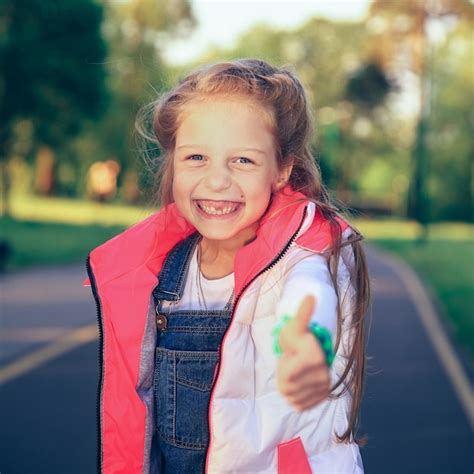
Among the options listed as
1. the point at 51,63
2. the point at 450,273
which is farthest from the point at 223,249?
the point at 51,63

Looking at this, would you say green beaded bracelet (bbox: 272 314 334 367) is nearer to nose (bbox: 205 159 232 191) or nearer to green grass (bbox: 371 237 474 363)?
nose (bbox: 205 159 232 191)

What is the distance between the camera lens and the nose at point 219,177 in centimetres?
214

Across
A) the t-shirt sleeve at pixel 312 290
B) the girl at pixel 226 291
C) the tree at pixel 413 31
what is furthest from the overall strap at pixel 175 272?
the tree at pixel 413 31

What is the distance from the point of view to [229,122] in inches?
84.6

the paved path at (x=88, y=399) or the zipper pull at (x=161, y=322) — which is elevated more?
the zipper pull at (x=161, y=322)

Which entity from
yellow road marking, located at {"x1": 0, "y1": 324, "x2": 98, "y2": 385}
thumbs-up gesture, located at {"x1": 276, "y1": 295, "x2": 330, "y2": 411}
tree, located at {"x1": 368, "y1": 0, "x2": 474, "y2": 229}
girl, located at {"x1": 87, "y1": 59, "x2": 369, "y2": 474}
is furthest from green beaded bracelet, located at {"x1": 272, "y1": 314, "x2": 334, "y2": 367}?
tree, located at {"x1": 368, "y1": 0, "x2": 474, "y2": 229}

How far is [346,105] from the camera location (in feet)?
194

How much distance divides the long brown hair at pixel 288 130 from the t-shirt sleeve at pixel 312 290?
0.16ft

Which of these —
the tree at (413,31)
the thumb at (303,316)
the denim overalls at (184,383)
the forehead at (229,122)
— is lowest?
the denim overalls at (184,383)

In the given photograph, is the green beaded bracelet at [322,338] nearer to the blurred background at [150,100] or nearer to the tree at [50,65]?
the blurred background at [150,100]

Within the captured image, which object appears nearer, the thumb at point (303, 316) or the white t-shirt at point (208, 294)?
the thumb at point (303, 316)

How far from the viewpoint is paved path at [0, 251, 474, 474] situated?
216 inches

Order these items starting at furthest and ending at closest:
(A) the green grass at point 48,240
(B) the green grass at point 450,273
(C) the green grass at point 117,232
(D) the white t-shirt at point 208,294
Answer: (A) the green grass at point 48,240 < (C) the green grass at point 117,232 < (B) the green grass at point 450,273 < (D) the white t-shirt at point 208,294

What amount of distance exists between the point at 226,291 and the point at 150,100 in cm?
74
